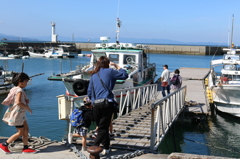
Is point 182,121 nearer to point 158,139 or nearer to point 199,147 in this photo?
point 199,147

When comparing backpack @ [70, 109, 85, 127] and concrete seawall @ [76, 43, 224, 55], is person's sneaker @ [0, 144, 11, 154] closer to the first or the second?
backpack @ [70, 109, 85, 127]

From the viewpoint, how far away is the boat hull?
53.7 feet

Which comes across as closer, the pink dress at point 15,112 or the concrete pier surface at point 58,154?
the concrete pier surface at point 58,154

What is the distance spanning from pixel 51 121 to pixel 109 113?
11079 mm

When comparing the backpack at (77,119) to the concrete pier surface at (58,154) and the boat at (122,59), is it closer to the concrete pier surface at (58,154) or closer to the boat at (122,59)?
the concrete pier surface at (58,154)

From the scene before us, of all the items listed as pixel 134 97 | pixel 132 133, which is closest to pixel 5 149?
pixel 132 133

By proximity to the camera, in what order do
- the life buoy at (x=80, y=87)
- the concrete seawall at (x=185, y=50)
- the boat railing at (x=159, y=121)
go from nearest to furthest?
the boat railing at (x=159, y=121) < the life buoy at (x=80, y=87) < the concrete seawall at (x=185, y=50)

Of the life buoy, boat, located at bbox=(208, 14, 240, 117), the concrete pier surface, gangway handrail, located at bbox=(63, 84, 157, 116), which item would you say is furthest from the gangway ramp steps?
boat, located at bbox=(208, 14, 240, 117)

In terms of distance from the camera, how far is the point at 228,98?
17156 mm

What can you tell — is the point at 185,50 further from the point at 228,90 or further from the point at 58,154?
the point at 58,154

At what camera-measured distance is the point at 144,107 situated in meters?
12.8

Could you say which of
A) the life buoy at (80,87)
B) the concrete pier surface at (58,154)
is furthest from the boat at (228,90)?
the concrete pier surface at (58,154)

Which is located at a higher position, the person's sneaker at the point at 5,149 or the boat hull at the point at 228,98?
the person's sneaker at the point at 5,149

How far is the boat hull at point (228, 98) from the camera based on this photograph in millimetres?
16370
